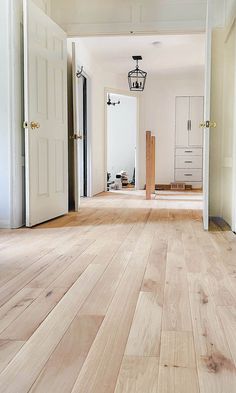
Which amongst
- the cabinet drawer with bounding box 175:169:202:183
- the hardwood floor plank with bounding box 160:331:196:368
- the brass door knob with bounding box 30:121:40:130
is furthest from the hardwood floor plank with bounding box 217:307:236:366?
the cabinet drawer with bounding box 175:169:202:183

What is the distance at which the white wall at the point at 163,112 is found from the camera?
947cm

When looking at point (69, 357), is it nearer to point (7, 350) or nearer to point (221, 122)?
point (7, 350)

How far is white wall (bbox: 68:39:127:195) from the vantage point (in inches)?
288

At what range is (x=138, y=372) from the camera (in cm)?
114

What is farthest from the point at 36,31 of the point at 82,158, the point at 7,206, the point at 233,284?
the point at 82,158

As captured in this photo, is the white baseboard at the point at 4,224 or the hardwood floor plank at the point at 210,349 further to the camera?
the white baseboard at the point at 4,224

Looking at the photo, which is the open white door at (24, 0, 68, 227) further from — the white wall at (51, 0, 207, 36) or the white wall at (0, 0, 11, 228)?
the white wall at (51, 0, 207, 36)

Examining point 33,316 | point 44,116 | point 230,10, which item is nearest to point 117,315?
point 33,316

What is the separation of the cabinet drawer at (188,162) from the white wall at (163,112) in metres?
0.14

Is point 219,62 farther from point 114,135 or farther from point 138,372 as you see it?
point 114,135

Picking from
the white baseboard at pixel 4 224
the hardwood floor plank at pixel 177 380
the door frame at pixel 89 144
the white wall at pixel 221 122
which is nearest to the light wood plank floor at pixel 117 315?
the hardwood floor plank at pixel 177 380

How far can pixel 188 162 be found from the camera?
9.70 meters

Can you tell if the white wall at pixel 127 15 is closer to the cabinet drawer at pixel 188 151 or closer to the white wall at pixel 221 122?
the white wall at pixel 221 122

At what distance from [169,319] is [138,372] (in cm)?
44
